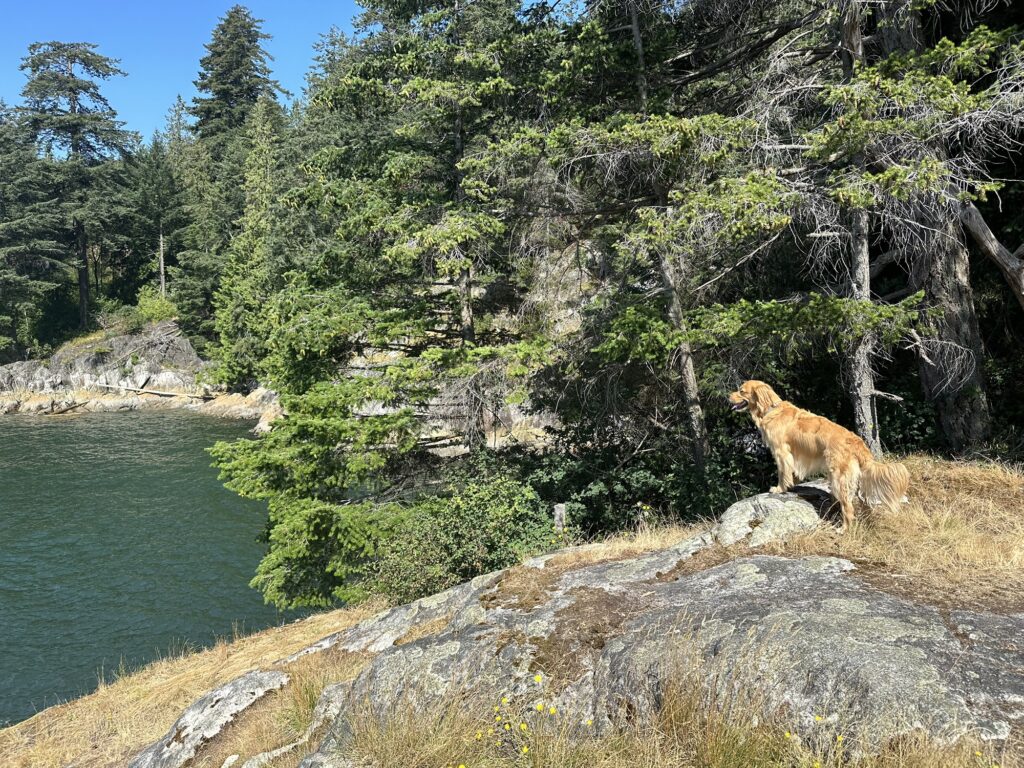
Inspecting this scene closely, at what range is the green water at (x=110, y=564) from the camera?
13.9 metres

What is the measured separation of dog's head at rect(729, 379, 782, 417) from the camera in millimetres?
7199

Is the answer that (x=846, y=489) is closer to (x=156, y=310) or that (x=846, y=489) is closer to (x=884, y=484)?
(x=884, y=484)

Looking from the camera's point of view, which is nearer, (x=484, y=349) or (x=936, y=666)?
(x=936, y=666)

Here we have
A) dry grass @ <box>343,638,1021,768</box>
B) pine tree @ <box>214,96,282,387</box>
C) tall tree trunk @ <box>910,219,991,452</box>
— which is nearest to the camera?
Answer: dry grass @ <box>343,638,1021,768</box>

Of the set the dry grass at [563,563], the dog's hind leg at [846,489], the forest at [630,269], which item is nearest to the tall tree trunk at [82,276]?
the forest at [630,269]

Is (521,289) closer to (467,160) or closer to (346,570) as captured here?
(467,160)

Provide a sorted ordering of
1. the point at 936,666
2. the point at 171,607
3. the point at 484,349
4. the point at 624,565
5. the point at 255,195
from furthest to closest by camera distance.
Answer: the point at 255,195, the point at 171,607, the point at 484,349, the point at 624,565, the point at 936,666

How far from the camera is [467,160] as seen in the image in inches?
453

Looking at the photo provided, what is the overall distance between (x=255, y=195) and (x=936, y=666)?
160 ft

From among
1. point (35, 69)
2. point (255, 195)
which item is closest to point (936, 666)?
point (255, 195)

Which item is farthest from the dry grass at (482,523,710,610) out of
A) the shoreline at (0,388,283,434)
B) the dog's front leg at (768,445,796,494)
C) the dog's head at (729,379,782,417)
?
the shoreline at (0,388,283,434)

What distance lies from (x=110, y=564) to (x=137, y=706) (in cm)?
1138

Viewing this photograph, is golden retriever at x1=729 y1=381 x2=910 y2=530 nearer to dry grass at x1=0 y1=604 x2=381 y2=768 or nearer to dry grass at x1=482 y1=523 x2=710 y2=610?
dry grass at x1=482 y1=523 x2=710 y2=610

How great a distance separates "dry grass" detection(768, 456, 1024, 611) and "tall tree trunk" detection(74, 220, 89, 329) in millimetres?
64772
